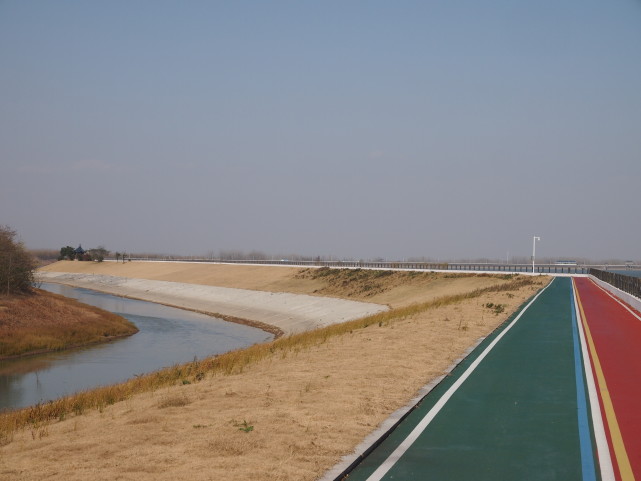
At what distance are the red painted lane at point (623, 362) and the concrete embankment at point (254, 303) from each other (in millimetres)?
24872

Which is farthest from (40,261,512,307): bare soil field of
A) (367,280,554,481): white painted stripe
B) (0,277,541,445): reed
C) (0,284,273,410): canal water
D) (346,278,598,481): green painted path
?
(346,278,598,481): green painted path

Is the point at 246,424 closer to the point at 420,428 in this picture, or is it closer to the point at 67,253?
the point at 420,428

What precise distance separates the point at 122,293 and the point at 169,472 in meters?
97.6

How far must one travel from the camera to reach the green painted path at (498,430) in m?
7.95

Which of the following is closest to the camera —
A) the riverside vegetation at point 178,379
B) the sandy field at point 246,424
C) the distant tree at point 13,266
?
the sandy field at point 246,424

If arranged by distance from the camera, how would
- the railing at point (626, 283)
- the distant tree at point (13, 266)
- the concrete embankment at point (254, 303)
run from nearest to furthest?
the railing at point (626, 283) < the distant tree at point (13, 266) < the concrete embankment at point (254, 303)

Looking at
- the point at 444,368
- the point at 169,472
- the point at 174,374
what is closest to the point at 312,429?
the point at 169,472

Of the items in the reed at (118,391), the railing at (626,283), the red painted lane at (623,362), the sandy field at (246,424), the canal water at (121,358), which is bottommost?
the canal water at (121,358)

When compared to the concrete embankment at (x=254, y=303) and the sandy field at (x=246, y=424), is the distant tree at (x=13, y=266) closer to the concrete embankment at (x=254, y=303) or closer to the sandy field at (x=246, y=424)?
the concrete embankment at (x=254, y=303)

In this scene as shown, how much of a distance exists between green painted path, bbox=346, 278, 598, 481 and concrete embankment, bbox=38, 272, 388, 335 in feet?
114

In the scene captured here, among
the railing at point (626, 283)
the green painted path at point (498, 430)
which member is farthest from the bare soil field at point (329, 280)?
the green painted path at point (498, 430)

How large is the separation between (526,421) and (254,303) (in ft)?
210

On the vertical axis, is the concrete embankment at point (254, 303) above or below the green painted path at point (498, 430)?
below

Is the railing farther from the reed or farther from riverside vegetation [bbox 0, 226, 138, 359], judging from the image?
riverside vegetation [bbox 0, 226, 138, 359]
